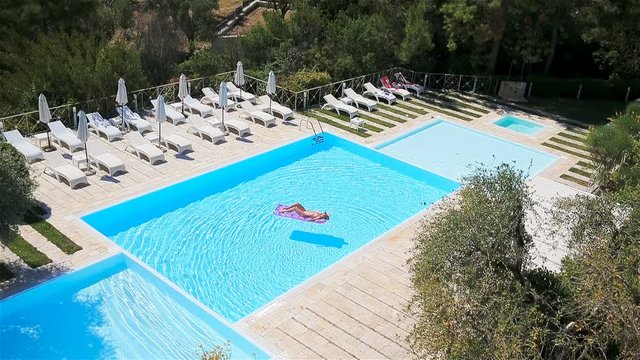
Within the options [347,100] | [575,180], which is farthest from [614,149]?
[347,100]

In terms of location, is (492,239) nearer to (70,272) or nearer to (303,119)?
(70,272)

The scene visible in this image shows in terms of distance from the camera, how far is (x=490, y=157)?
68.0ft

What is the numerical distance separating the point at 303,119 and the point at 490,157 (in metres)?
6.70

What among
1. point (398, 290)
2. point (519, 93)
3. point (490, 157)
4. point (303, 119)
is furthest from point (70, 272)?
point (519, 93)

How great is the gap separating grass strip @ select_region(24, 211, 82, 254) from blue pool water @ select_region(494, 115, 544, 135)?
54.3 feet

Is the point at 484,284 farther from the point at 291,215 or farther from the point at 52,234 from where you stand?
the point at 52,234

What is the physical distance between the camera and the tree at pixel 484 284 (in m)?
8.02

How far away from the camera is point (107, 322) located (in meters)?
11.6

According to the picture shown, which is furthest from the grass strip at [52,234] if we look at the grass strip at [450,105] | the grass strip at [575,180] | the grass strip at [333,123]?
the grass strip at [450,105]

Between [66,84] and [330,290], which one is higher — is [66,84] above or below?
above

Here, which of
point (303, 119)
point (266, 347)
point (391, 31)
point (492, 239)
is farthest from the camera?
point (391, 31)

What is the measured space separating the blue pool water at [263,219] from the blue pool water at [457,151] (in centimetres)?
73

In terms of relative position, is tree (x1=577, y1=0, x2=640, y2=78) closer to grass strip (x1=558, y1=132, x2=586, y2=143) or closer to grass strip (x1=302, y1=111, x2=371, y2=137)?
grass strip (x1=558, y1=132, x2=586, y2=143)

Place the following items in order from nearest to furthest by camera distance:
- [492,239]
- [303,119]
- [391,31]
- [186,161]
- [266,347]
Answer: [492,239] < [266,347] < [186,161] < [303,119] < [391,31]
